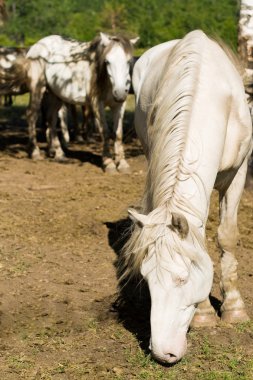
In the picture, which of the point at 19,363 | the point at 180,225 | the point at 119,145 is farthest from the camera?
the point at 119,145

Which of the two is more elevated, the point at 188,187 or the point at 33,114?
the point at 188,187

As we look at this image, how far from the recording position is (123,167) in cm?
949

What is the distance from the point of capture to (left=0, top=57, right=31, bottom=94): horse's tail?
34.3ft

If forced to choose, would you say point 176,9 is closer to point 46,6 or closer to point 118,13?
point 118,13

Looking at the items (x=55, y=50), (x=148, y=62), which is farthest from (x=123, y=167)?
(x=148, y=62)

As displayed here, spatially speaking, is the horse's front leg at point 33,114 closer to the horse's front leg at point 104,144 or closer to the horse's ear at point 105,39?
the horse's front leg at point 104,144

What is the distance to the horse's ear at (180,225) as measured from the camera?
10.8 feet

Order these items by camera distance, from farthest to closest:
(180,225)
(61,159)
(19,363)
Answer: (61,159) < (19,363) < (180,225)

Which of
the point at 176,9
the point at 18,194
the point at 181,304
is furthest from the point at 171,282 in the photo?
the point at 176,9

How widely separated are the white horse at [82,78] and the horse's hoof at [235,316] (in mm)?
5159

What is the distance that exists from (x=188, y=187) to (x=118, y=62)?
5867 mm

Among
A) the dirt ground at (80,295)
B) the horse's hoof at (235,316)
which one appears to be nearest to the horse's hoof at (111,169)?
the dirt ground at (80,295)

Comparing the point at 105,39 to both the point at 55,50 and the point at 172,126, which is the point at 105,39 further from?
the point at 172,126

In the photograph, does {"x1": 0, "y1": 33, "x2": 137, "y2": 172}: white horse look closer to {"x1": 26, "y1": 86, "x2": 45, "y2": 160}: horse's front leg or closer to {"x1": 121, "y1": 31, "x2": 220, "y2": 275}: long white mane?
{"x1": 26, "y1": 86, "x2": 45, "y2": 160}: horse's front leg
